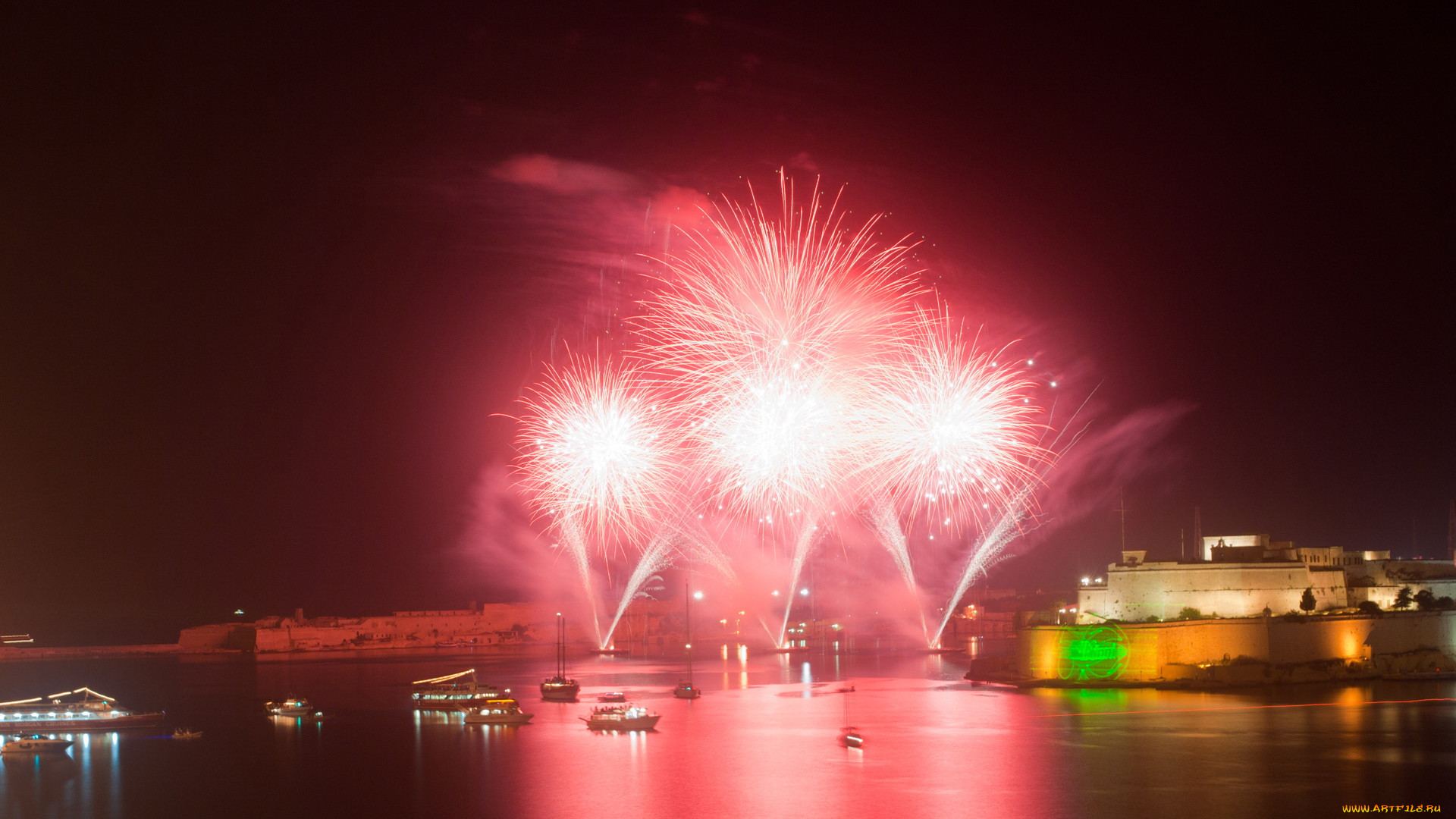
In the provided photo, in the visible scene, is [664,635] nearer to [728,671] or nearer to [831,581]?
[831,581]

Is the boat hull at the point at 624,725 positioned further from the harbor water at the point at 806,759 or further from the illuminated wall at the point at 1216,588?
the illuminated wall at the point at 1216,588

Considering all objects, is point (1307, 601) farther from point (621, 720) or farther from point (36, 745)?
point (36, 745)

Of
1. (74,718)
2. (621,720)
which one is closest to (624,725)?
(621,720)

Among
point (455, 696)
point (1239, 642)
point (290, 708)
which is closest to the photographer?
point (1239, 642)

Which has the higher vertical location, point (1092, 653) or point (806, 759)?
point (1092, 653)

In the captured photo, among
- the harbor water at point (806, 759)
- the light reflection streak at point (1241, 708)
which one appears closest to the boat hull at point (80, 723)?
the harbor water at point (806, 759)

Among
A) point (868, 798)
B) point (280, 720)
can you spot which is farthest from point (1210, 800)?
point (280, 720)
